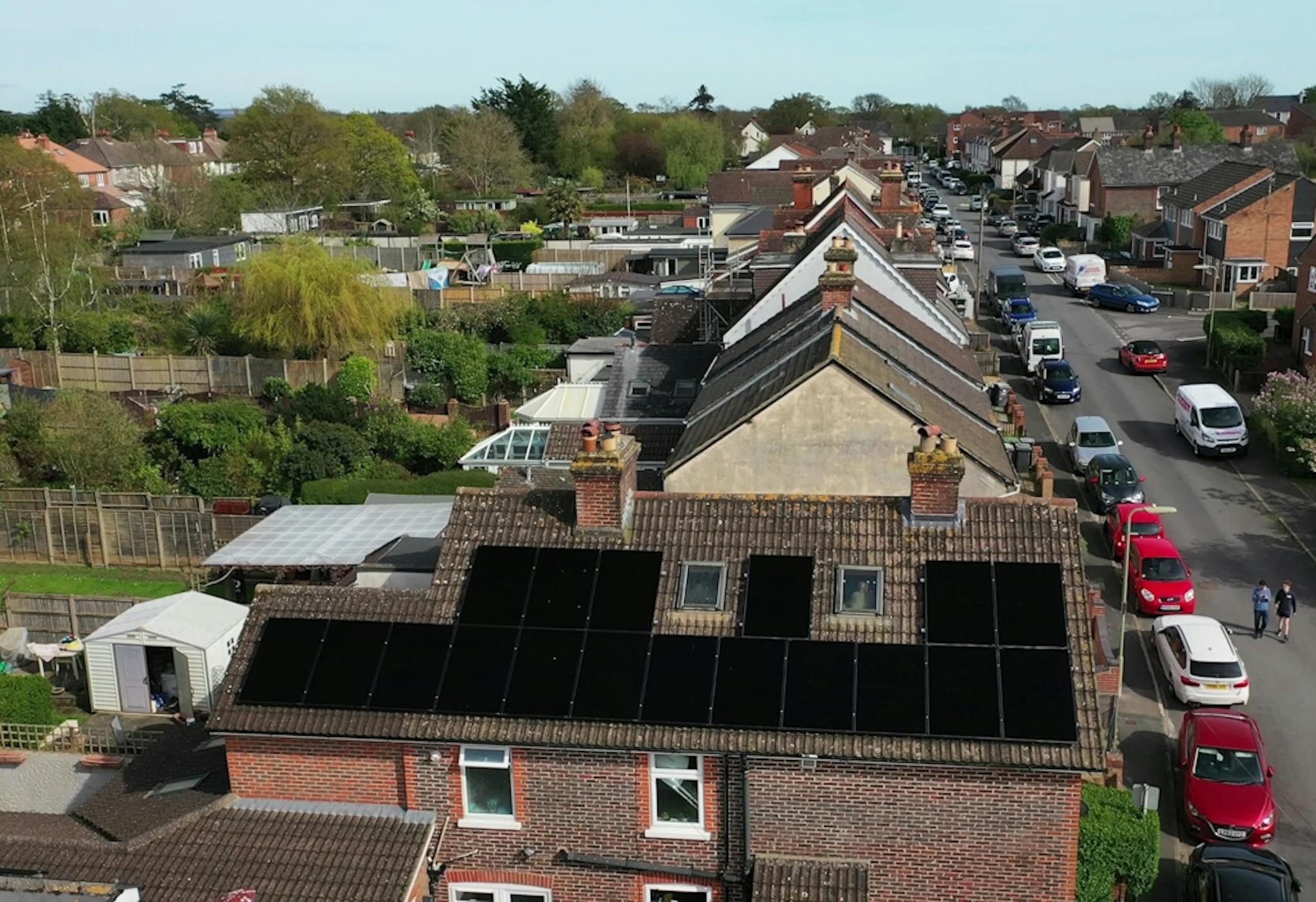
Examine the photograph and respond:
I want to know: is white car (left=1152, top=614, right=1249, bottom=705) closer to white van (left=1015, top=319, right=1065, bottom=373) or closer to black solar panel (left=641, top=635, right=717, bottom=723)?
black solar panel (left=641, top=635, right=717, bottom=723)

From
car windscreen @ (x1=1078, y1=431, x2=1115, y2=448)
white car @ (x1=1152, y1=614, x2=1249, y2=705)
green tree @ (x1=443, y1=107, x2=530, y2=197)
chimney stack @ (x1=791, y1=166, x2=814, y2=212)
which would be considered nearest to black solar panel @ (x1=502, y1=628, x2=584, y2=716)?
white car @ (x1=1152, y1=614, x2=1249, y2=705)

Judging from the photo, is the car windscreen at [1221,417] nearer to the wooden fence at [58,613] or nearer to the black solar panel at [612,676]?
the black solar panel at [612,676]

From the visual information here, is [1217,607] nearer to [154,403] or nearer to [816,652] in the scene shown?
[816,652]

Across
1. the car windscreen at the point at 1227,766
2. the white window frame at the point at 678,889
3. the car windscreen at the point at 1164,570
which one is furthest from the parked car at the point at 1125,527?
the white window frame at the point at 678,889

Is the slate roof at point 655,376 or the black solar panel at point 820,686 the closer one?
the black solar panel at point 820,686

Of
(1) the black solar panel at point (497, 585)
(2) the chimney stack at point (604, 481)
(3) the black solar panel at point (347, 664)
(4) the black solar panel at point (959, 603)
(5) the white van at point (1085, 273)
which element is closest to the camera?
(4) the black solar panel at point (959, 603)
